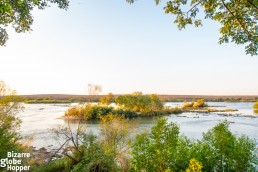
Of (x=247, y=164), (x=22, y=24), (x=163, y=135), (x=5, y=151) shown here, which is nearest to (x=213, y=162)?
(x=247, y=164)

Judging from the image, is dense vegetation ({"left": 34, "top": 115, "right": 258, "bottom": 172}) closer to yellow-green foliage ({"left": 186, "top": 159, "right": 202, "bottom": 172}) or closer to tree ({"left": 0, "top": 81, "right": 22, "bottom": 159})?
yellow-green foliage ({"left": 186, "top": 159, "right": 202, "bottom": 172})

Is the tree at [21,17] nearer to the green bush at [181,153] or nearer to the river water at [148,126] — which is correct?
the green bush at [181,153]

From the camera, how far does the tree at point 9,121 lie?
793 centimetres

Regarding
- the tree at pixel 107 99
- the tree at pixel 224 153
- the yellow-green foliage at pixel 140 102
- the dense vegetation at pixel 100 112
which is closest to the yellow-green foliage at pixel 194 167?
the tree at pixel 224 153

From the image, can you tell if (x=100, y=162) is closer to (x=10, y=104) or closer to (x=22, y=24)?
(x=10, y=104)

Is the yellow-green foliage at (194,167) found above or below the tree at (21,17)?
below

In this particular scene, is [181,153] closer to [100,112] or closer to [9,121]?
[9,121]

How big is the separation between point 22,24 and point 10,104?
12.1ft

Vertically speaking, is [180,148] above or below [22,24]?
below

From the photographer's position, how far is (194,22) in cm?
823

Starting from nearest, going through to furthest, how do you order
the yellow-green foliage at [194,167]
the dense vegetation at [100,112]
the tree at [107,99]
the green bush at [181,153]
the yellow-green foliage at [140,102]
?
the yellow-green foliage at [194,167]
the green bush at [181,153]
the dense vegetation at [100,112]
the tree at [107,99]
the yellow-green foliage at [140,102]

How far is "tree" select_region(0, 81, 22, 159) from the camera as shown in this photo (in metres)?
7.93

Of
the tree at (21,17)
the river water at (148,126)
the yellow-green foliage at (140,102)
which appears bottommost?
the river water at (148,126)

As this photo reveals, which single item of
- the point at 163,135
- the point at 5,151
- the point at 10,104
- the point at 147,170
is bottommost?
the point at 147,170
